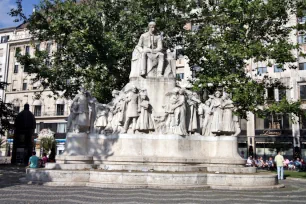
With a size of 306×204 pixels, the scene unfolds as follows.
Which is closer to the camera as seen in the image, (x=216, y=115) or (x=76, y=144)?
(x=76, y=144)

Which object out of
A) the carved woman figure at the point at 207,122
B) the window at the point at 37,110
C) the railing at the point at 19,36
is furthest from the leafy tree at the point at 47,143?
the carved woman figure at the point at 207,122

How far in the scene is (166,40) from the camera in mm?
27234

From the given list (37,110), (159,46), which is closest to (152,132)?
(159,46)

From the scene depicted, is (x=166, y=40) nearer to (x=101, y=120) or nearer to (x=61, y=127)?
(x=101, y=120)

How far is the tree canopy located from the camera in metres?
22.4

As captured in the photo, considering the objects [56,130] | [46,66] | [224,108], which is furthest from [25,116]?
[56,130]

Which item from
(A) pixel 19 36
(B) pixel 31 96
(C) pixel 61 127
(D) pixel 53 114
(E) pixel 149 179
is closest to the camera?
(E) pixel 149 179

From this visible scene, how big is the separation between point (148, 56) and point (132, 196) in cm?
775

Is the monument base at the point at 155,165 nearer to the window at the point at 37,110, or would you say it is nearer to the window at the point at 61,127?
the window at the point at 61,127

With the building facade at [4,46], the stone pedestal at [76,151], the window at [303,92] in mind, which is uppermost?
the building facade at [4,46]

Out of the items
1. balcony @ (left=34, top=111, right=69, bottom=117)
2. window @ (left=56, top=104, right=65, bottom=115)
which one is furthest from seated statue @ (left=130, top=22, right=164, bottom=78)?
window @ (left=56, top=104, right=65, bottom=115)

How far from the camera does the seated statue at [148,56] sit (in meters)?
15.4

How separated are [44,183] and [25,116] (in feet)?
53.2

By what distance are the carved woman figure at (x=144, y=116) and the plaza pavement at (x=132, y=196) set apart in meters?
3.72
